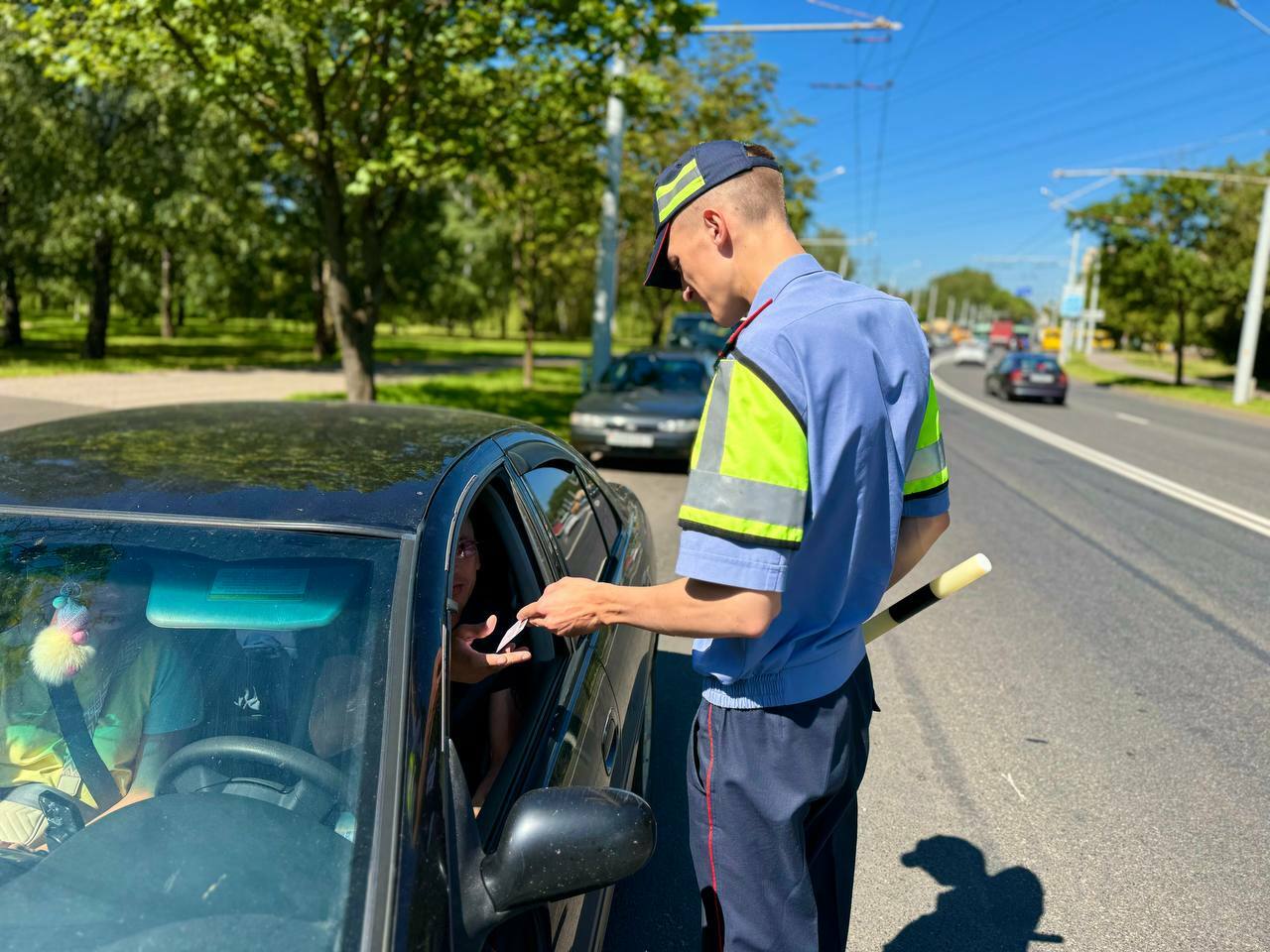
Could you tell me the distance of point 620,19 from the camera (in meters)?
10.8

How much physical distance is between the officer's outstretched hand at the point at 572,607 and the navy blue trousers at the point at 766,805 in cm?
32

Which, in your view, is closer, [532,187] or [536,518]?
[536,518]

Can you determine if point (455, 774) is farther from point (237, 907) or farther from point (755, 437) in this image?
point (755, 437)

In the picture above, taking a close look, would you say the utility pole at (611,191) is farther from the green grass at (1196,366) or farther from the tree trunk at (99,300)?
the green grass at (1196,366)

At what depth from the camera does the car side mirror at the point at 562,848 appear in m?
1.58

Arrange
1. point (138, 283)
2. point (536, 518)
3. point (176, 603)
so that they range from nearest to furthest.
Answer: point (176, 603) < point (536, 518) < point (138, 283)

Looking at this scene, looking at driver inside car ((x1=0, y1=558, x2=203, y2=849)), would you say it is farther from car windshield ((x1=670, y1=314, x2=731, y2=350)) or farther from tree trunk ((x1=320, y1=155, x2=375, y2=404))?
car windshield ((x1=670, y1=314, x2=731, y2=350))

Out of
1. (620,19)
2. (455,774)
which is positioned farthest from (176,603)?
(620,19)

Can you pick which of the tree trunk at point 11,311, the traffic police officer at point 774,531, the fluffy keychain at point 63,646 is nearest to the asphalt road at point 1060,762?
the traffic police officer at point 774,531

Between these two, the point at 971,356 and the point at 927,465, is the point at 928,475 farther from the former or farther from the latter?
the point at 971,356

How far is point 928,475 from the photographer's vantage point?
193 cm

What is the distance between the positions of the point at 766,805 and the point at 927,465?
716 mm

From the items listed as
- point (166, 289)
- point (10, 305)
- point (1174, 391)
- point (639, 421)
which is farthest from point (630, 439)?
point (1174, 391)

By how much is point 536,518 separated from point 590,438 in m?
8.77
